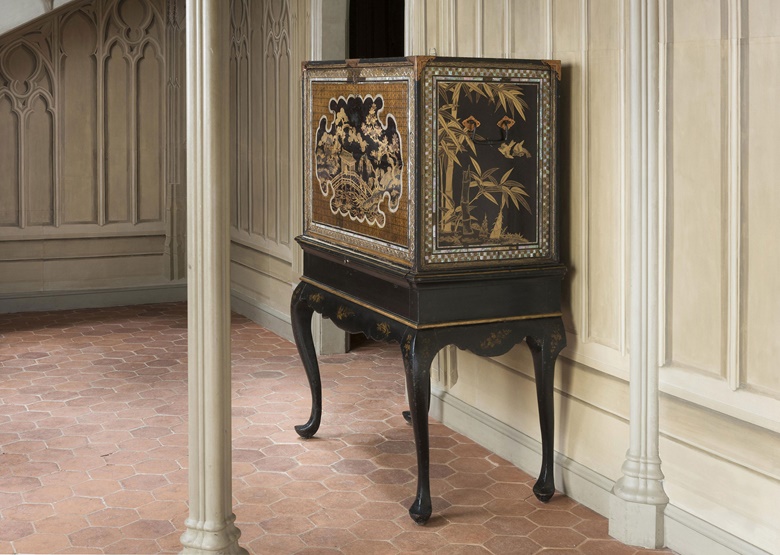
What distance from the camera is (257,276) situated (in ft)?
28.0

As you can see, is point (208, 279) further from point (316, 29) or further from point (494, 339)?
point (316, 29)

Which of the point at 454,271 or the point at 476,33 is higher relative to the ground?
the point at 476,33

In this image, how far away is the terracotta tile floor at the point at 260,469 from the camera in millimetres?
4082

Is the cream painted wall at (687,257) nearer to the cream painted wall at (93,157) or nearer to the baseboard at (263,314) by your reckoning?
the baseboard at (263,314)

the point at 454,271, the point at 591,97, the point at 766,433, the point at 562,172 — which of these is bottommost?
the point at 766,433

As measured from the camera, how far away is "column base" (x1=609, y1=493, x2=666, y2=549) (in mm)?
3943

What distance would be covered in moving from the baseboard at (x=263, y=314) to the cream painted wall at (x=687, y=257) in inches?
130

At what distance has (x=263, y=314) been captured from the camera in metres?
8.30

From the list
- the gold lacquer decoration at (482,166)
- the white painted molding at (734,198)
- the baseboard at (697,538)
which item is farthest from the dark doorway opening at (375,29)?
the baseboard at (697,538)

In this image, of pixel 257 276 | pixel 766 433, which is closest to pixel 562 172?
pixel 766 433

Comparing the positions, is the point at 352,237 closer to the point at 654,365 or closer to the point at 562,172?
the point at 562,172

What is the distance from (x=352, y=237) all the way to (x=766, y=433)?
202 cm

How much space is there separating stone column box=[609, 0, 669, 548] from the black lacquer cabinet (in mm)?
496

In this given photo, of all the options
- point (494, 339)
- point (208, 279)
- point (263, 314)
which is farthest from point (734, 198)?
point (263, 314)
